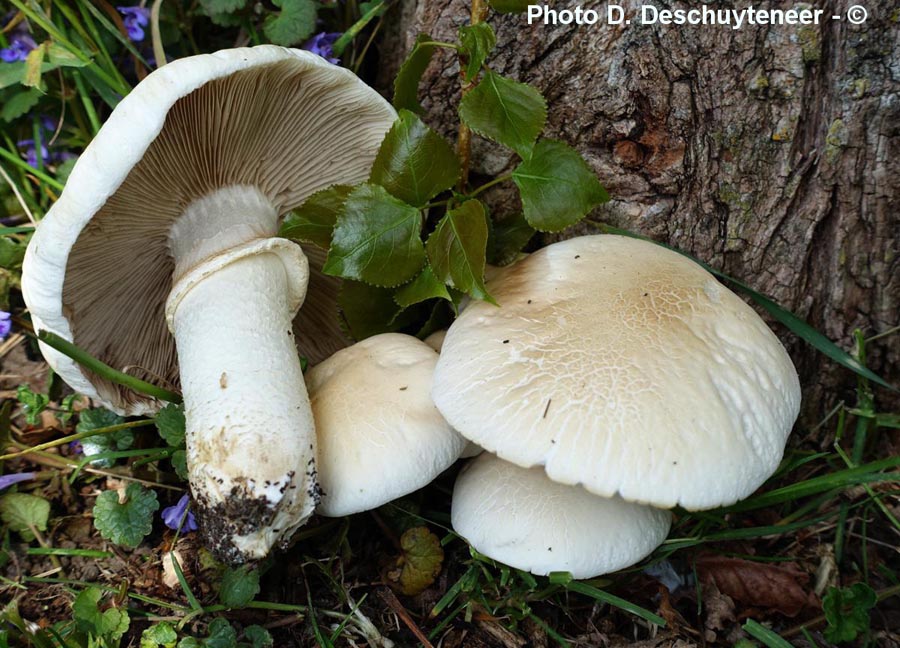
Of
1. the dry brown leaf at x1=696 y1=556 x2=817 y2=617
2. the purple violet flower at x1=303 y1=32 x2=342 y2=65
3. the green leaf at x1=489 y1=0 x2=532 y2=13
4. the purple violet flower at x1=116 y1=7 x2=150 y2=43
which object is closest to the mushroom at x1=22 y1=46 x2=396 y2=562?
the green leaf at x1=489 y1=0 x2=532 y2=13

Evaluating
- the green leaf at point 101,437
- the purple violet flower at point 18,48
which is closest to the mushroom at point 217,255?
the green leaf at point 101,437

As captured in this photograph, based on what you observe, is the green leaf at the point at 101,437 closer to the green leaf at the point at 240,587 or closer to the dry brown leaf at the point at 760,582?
the green leaf at the point at 240,587

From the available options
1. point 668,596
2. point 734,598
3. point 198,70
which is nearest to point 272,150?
point 198,70

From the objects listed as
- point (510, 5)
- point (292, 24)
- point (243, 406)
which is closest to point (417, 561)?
point (243, 406)

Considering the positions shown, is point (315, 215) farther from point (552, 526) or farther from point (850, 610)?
Answer: point (850, 610)

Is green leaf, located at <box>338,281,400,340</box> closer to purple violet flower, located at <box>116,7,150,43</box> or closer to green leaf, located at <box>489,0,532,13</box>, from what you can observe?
green leaf, located at <box>489,0,532,13</box>

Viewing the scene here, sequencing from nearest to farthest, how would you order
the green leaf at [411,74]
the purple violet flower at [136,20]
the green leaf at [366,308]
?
the green leaf at [411,74] < the green leaf at [366,308] < the purple violet flower at [136,20]
